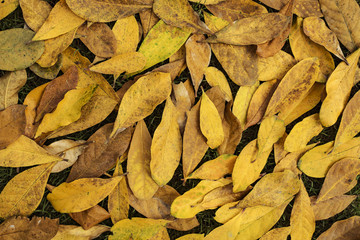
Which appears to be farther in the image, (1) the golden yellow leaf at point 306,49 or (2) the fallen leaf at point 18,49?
(1) the golden yellow leaf at point 306,49

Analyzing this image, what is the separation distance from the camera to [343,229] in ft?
3.92

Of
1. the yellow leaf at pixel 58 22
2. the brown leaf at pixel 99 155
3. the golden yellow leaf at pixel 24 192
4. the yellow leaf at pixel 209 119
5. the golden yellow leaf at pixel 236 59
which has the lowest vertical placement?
the golden yellow leaf at pixel 24 192

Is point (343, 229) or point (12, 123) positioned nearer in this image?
point (12, 123)

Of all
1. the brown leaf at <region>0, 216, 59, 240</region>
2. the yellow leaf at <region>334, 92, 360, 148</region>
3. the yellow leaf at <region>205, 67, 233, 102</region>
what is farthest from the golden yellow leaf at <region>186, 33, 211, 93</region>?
the brown leaf at <region>0, 216, 59, 240</region>

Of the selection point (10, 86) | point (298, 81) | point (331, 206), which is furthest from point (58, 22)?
point (331, 206)

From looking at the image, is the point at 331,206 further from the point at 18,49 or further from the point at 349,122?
the point at 18,49

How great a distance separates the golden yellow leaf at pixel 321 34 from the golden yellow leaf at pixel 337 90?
0.04m

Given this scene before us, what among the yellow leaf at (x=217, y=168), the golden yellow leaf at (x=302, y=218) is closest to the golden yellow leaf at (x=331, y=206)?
the golden yellow leaf at (x=302, y=218)

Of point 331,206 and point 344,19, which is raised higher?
point 344,19

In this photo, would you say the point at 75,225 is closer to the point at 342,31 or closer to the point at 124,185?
the point at 124,185

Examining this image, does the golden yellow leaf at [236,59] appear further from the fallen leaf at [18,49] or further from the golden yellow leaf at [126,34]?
the fallen leaf at [18,49]

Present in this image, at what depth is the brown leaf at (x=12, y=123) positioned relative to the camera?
108 cm

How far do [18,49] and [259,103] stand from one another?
74 centimetres

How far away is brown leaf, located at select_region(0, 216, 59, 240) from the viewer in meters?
1.08
